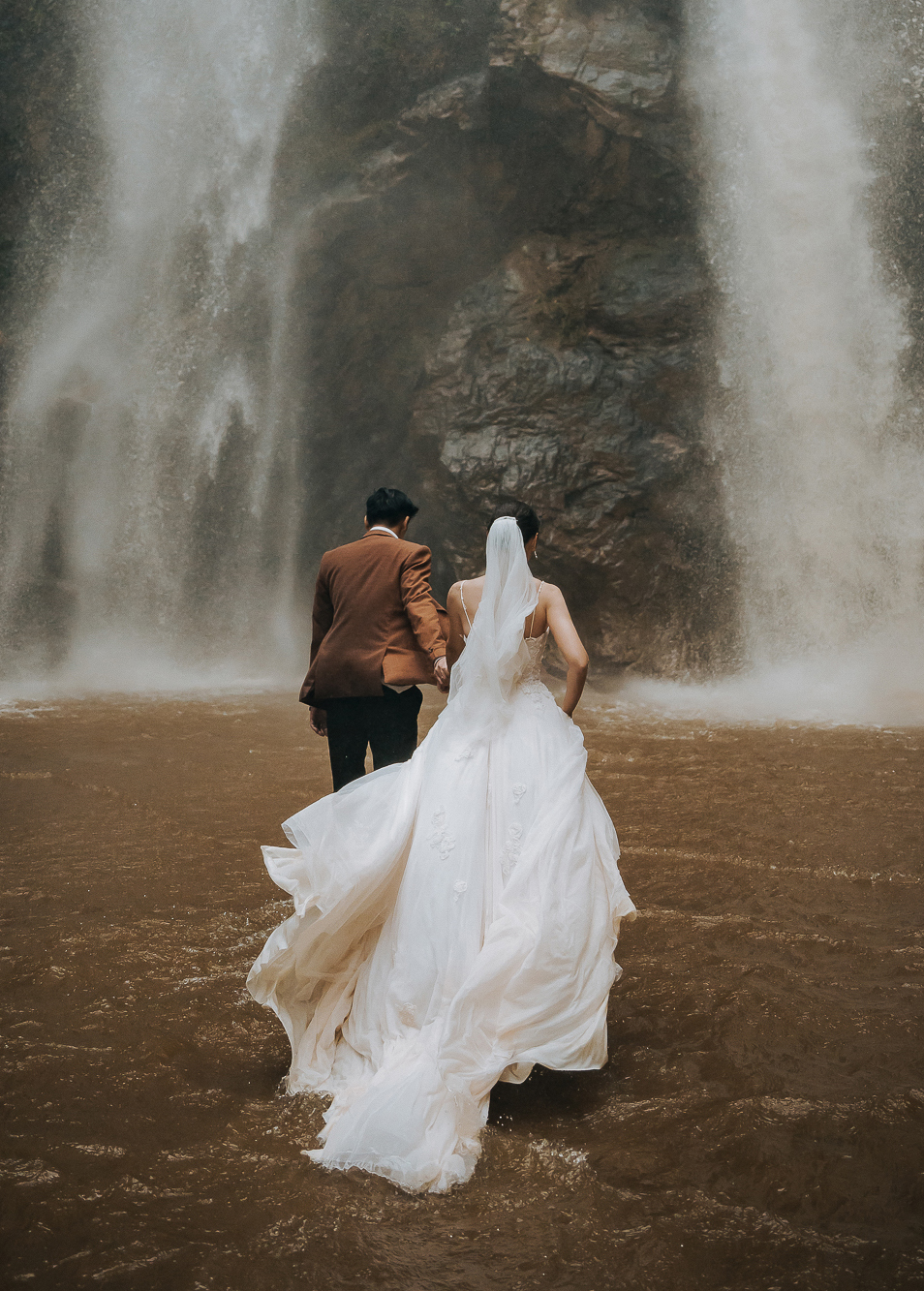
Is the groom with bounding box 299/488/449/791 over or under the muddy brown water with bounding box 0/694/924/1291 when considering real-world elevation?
over

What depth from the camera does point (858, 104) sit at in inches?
480

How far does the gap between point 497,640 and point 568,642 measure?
28 centimetres

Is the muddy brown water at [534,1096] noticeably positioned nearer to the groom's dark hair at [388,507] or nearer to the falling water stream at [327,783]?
the falling water stream at [327,783]

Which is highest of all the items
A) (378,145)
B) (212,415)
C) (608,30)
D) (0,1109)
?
(608,30)

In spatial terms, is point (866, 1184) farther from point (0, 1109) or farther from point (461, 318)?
point (461, 318)

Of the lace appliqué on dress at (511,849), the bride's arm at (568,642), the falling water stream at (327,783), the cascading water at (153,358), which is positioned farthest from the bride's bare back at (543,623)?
the cascading water at (153,358)

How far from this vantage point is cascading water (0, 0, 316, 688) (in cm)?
1350

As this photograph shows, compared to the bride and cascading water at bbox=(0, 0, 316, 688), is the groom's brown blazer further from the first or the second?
cascading water at bbox=(0, 0, 316, 688)

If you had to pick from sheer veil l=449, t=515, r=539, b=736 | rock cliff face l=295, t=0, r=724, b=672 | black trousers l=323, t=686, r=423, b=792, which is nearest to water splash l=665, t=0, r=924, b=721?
rock cliff face l=295, t=0, r=724, b=672

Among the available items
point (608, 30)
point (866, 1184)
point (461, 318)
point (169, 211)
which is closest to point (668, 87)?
point (608, 30)

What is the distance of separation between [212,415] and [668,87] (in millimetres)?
7415

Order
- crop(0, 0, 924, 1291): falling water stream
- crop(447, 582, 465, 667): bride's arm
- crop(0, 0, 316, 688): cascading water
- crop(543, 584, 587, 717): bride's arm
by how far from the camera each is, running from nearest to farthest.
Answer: crop(0, 0, 924, 1291): falling water stream < crop(543, 584, 587, 717): bride's arm < crop(447, 582, 465, 667): bride's arm < crop(0, 0, 316, 688): cascading water

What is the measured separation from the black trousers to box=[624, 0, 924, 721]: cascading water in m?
8.40

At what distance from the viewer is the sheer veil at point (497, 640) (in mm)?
3293
